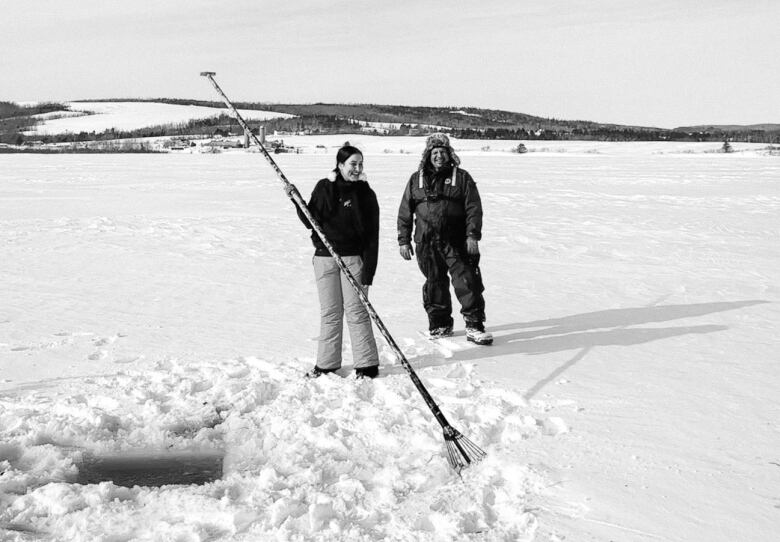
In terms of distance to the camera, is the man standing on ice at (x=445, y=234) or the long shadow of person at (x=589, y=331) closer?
the long shadow of person at (x=589, y=331)

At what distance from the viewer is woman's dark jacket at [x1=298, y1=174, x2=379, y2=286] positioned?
16.6 ft

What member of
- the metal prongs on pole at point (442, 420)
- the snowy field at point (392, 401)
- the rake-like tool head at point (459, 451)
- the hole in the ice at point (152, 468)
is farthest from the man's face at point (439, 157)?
the hole in the ice at point (152, 468)

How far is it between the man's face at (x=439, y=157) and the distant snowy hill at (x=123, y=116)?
126797mm

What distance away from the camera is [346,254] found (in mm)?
5098

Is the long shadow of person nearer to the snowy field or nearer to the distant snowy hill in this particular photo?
the snowy field

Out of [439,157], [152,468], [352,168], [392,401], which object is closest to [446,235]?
[439,157]

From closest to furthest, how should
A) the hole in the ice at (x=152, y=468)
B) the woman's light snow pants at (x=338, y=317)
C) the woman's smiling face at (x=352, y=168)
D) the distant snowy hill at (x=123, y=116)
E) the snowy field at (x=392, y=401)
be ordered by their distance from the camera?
the snowy field at (x=392, y=401)
the hole in the ice at (x=152, y=468)
the woman's smiling face at (x=352, y=168)
the woman's light snow pants at (x=338, y=317)
the distant snowy hill at (x=123, y=116)

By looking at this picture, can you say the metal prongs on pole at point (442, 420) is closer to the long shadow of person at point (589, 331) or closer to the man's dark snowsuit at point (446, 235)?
the long shadow of person at point (589, 331)

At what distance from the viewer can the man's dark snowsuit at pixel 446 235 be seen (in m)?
6.13

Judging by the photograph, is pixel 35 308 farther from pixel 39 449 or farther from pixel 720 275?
pixel 720 275

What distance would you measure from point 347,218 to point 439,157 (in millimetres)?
1427

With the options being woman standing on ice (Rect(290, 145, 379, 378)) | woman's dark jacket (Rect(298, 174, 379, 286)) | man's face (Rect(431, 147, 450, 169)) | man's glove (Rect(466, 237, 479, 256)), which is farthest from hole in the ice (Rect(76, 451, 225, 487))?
man's face (Rect(431, 147, 450, 169))

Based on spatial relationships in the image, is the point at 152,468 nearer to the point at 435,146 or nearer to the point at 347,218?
the point at 347,218

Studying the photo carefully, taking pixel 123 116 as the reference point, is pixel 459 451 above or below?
below
